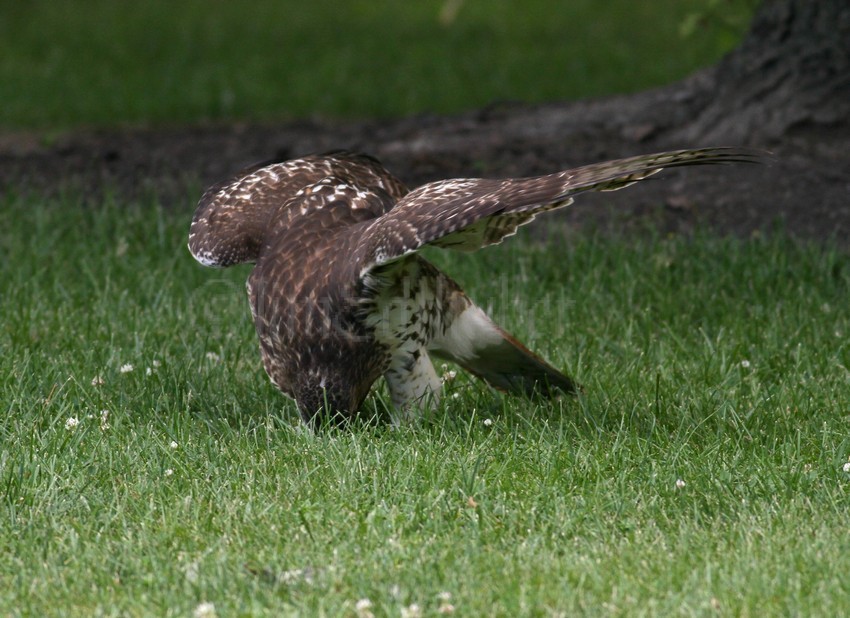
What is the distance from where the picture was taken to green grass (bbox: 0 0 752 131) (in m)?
11.4

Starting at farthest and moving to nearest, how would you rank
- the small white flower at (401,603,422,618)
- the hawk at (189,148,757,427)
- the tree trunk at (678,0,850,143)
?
1. the tree trunk at (678,0,850,143)
2. the hawk at (189,148,757,427)
3. the small white flower at (401,603,422,618)

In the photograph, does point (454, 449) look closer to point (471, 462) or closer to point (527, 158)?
point (471, 462)

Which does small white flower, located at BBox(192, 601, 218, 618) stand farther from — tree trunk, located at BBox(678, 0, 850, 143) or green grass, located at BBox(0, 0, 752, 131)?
green grass, located at BBox(0, 0, 752, 131)

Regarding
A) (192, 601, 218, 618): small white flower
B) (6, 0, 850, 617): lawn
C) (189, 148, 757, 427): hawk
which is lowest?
(6, 0, 850, 617): lawn

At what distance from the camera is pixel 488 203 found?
3922mm

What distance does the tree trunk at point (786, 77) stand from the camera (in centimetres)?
799

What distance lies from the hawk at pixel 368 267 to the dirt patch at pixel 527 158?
2.65m

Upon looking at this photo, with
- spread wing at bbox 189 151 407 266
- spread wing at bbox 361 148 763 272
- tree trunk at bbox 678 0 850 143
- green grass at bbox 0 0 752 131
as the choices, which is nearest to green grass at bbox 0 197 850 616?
spread wing at bbox 189 151 407 266

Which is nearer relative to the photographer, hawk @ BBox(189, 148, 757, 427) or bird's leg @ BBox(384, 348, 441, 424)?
hawk @ BBox(189, 148, 757, 427)

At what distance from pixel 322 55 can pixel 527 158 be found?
6.15 m

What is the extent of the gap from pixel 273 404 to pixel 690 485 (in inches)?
69.2

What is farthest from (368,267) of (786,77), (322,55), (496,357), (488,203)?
(322,55)

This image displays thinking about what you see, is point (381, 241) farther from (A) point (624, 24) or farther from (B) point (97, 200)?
(A) point (624, 24)

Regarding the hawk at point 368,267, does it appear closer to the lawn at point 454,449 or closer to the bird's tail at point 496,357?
the bird's tail at point 496,357
